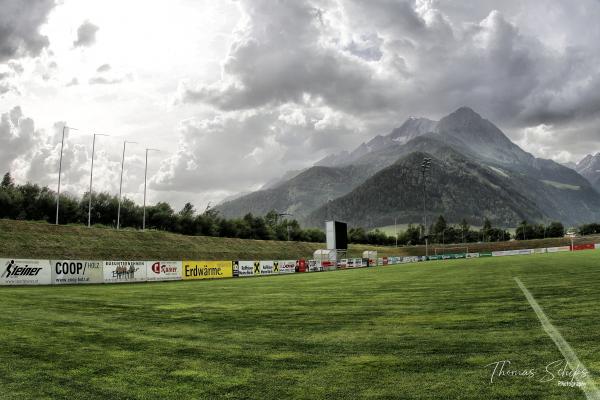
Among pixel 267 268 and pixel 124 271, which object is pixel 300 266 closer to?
pixel 267 268

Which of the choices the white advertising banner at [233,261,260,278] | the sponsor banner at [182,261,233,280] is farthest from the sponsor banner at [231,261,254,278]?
the sponsor banner at [182,261,233,280]

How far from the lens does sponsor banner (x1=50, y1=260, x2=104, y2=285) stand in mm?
42875

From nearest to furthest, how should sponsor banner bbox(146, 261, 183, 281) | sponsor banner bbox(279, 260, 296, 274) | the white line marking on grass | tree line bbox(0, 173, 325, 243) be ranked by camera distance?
1. the white line marking on grass
2. sponsor banner bbox(146, 261, 183, 281)
3. sponsor banner bbox(279, 260, 296, 274)
4. tree line bbox(0, 173, 325, 243)

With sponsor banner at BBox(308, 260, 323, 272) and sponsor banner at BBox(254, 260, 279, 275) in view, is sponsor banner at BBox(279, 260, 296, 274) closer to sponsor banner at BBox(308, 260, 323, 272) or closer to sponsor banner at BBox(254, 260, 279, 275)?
sponsor banner at BBox(254, 260, 279, 275)

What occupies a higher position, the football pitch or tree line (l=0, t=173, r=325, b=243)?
tree line (l=0, t=173, r=325, b=243)

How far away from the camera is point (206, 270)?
57.8 m

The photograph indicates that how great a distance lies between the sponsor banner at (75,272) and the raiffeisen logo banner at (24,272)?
0.63 metres

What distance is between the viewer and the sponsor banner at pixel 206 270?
55.5 meters

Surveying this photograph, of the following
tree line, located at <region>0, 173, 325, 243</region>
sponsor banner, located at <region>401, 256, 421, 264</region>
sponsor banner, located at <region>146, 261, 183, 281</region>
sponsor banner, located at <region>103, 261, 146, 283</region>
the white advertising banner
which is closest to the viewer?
sponsor banner, located at <region>103, 261, 146, 283</region>

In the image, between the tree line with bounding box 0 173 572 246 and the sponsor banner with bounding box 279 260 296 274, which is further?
the tree line with bounding box 0 173 572 246

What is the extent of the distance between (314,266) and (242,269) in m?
23.1

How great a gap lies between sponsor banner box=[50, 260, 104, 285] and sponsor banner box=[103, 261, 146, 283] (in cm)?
79

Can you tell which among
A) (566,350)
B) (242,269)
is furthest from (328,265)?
(566,350)

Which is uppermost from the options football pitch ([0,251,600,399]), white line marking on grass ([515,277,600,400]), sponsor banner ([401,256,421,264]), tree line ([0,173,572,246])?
tree line ([0,173,572,246])
